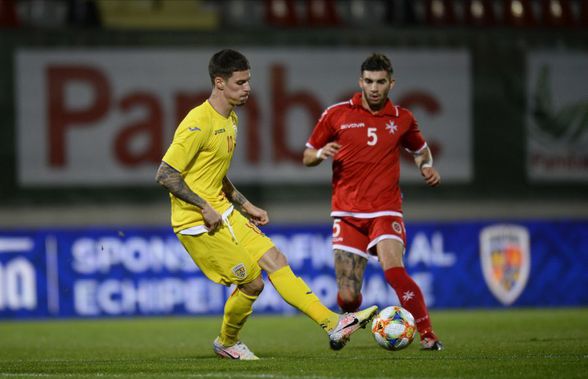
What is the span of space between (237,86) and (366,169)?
1.39 meters

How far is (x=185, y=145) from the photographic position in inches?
300

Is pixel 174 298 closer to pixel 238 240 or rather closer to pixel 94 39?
pixel 94 39

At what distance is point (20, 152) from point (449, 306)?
5.87 meters

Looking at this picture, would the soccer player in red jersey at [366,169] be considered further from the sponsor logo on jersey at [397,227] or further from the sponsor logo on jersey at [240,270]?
the sponsor logo on jersey at [240,270]

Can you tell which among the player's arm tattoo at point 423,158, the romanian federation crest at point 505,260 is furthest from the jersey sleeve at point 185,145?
the romanian federation crest at point 505,260

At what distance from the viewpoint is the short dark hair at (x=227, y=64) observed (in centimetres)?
777

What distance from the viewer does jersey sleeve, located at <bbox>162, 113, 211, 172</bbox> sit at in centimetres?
761

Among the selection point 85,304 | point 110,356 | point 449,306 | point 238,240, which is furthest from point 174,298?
point 238,240

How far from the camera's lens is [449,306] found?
15.1 metres

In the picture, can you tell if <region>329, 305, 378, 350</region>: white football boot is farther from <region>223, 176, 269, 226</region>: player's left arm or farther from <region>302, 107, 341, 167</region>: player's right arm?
<region>302, 107, 341, 167</region>: player's right arm

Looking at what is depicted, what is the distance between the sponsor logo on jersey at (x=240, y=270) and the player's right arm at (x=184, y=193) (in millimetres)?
311

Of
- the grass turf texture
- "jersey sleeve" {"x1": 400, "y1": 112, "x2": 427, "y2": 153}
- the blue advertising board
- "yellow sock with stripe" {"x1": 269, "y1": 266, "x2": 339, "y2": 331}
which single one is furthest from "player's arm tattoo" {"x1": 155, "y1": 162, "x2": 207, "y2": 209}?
the blue advertising board

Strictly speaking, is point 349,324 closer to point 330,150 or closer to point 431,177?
point 330,150

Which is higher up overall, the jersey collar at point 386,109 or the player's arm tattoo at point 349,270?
the jersey collar at point 386,109
